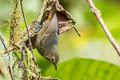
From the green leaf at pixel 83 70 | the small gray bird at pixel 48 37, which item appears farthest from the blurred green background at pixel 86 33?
the small gray bird at pixel 48 37

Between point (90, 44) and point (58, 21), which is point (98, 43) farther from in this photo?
point (58, 21)

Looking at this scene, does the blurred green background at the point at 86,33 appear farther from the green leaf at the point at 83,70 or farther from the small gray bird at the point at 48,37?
the small gray bird at the point at 48,37

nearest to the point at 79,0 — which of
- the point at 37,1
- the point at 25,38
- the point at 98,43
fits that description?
the point at 37,1

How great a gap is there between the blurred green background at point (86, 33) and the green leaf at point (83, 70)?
132 mm

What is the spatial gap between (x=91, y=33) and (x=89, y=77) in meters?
1.34

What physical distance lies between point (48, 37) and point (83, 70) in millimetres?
382

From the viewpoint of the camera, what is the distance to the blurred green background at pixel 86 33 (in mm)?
2659

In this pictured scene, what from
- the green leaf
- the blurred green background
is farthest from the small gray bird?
the blurred green background

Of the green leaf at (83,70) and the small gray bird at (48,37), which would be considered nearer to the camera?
the small gray bird at (48,37)

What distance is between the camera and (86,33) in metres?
3.41

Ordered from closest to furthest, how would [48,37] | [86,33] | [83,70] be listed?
[48,37]
[83,70]
[86,33]

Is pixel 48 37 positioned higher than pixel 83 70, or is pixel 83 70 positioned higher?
pixel 48 37

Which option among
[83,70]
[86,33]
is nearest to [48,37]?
[83,70]

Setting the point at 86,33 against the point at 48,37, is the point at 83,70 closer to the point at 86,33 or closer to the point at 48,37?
the point at 48,37
